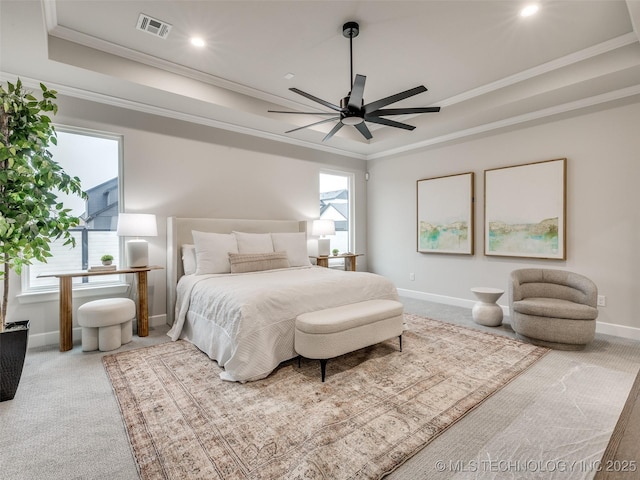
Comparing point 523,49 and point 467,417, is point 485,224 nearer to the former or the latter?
point 523,49

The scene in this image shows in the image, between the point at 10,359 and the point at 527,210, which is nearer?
the point at 10,359

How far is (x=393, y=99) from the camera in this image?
8.50 feet

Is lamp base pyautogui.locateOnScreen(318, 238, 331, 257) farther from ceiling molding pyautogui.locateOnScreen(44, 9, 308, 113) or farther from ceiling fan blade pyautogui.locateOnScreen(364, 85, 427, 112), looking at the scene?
ceiling fan blade pyautogui.locateOnScreen(364, 85, 427, 112)

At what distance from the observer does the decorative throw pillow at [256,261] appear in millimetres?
3660

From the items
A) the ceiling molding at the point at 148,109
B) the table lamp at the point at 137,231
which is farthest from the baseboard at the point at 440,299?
the table lamp at the point at 137,231

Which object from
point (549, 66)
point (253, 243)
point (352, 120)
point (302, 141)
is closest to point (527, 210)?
point (549, 66)

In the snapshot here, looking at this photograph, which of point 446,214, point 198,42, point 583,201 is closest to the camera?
point 198,42

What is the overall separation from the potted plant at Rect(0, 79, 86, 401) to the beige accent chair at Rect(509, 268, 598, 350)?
4.27m

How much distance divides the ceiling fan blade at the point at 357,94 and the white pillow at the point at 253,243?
2.09 meters

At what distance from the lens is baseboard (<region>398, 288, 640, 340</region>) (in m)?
A: 3.41

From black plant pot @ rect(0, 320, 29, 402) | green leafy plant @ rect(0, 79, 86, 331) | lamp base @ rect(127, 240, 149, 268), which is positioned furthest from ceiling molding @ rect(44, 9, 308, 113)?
black plant pot @ rect(0, 320, 29, 402)

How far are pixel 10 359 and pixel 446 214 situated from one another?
5.19 m

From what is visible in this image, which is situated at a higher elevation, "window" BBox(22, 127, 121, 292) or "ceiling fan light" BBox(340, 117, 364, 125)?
"ceiling fan light" BBox(340, 117, 364, 125)

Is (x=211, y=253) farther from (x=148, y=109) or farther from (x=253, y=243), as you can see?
(x=148, y=109)
